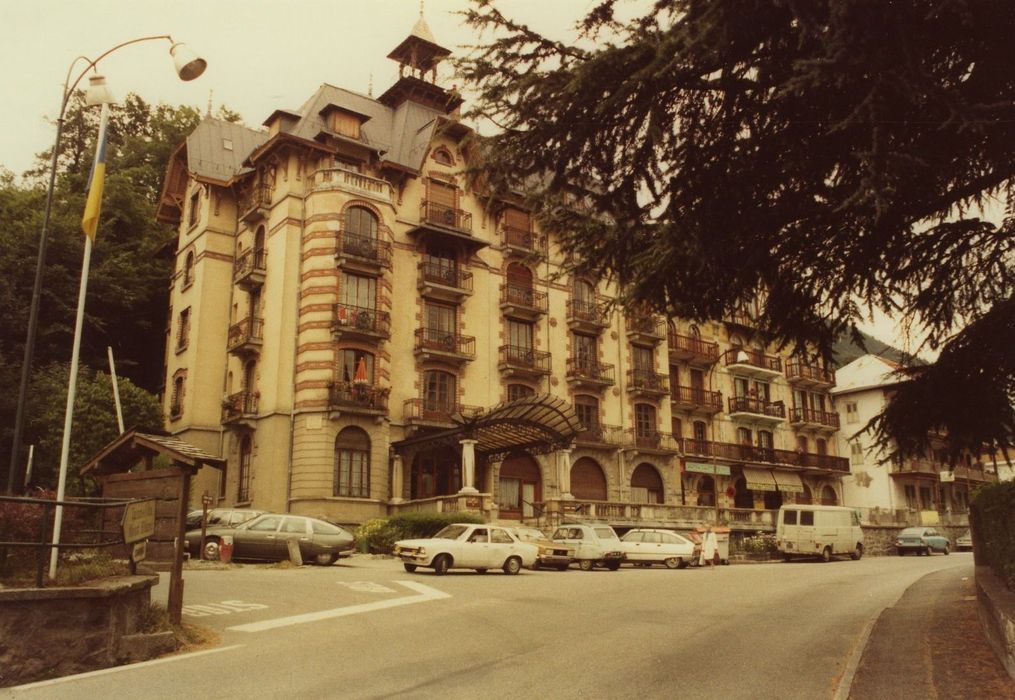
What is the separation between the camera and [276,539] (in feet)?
72.1

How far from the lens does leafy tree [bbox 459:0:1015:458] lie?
278 inches

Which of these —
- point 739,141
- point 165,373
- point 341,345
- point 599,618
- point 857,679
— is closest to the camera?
point 857,679

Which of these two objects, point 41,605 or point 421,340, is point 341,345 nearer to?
point 421,340

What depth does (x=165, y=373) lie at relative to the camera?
1566 inches

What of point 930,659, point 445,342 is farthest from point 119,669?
point 445,342

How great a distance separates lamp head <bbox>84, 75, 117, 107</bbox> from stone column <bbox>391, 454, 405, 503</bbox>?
22.2m

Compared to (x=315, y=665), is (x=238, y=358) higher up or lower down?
higher up

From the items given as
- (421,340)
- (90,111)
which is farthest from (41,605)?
(90,111)

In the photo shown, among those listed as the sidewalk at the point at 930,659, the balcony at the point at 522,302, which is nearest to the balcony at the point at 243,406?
the balcony at the point at 522,302

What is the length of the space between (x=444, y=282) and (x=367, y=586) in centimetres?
2162

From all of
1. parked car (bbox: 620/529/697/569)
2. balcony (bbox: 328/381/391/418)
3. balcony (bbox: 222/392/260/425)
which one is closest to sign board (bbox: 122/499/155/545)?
parked car (bbox: 620/529/697/569)

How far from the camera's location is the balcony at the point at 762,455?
45.5 m

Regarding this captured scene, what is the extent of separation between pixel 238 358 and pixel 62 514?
26594 mm

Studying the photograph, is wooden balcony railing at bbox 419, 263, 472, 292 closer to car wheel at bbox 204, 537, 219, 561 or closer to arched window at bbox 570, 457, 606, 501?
arched window at bbox 570, 457, 606, 501
